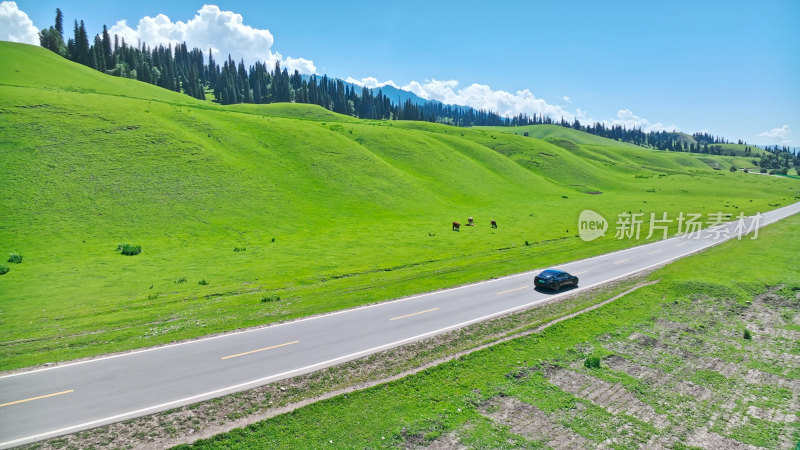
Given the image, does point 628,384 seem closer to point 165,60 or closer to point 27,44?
point 27,44

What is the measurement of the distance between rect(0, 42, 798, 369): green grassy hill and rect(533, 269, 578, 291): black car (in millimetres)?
5134

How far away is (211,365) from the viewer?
1761 cm

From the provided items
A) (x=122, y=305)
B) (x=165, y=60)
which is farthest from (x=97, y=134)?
(x=165, y=60)

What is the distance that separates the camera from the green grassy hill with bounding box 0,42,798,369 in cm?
2481

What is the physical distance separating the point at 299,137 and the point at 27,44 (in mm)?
93845

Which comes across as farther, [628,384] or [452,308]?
[452,308]

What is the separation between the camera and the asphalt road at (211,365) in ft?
46.8

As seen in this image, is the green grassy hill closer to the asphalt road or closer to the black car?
Answer: the asphalt road

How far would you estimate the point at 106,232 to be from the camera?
40.4 metres

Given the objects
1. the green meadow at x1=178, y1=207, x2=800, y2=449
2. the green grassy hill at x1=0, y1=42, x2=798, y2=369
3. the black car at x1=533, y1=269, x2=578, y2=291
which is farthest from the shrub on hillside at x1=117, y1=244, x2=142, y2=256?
the black car at x1=533, y1=269, x2=578, y2=291

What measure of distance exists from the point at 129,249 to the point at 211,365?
2538 centimetres

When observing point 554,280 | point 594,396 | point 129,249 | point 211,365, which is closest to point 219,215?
point 129,249

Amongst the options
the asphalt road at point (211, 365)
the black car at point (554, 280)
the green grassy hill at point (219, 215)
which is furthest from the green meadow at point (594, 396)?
the green grassy hill at point (219, 215)

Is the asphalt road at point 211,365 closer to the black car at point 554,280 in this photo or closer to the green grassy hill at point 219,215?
the black car at point 554,280
